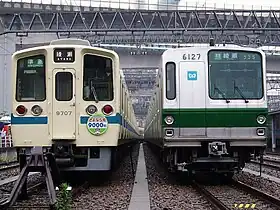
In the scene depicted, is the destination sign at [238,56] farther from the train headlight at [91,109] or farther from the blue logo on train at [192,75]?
the train headlight at [91,109]

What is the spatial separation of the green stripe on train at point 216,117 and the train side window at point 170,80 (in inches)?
12.5

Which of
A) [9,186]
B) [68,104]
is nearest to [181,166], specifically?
[68,104]

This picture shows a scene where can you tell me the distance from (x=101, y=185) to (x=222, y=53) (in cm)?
393

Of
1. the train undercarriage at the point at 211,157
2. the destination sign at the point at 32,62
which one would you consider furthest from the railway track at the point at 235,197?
the destination sign at the point at 32,62

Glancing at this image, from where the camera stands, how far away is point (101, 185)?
11.6m

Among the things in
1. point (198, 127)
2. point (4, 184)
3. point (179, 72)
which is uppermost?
point (179, 72)

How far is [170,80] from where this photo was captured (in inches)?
416

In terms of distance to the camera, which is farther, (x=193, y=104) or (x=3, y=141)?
(x=3, y=141)

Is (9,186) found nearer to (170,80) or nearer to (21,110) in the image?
(21,110)

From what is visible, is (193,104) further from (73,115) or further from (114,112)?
(73,115)

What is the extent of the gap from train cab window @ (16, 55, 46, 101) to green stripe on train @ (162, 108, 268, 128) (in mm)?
2499

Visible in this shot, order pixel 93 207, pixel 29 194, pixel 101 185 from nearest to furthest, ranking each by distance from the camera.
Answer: pixel 93 207 < pixel 29 194 < pixel 101 185

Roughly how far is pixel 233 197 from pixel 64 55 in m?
4.22

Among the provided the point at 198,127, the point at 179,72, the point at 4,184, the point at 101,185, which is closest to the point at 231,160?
the point at 198,127
